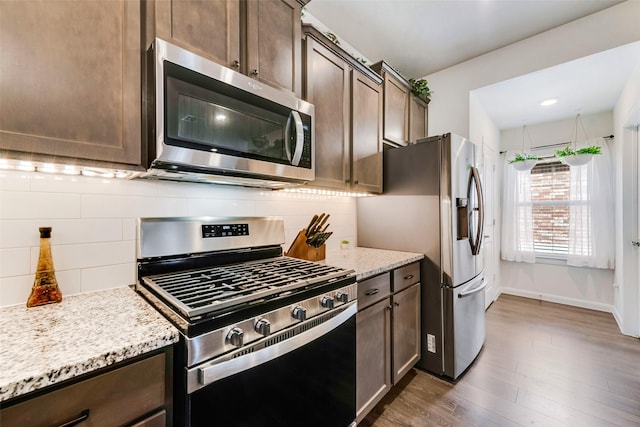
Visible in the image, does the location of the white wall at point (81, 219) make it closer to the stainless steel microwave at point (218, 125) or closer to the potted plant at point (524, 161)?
the stainless steel microwave at point (218, 125)

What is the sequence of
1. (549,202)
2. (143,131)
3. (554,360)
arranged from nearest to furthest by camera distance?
1. (143,131)
2. (554,360)
3. (549,202)

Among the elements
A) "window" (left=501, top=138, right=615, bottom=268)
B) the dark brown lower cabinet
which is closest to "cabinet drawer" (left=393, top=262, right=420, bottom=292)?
the dark brown lower cabinet

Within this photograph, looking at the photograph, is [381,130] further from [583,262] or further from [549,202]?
[583,262]

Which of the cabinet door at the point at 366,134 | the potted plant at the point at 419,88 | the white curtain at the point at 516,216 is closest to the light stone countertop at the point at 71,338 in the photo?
the cabinet door at the point at 366,134

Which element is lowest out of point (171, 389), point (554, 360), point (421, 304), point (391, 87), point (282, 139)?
point (554, 360)

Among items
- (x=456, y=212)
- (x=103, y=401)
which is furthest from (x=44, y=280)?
(x=456, y=212)

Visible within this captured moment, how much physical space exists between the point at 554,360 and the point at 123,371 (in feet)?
10.2

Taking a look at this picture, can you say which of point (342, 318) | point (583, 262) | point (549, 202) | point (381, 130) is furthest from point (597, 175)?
point (342, 318)

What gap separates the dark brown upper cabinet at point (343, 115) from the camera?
1767 mm

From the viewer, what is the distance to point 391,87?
8.22 ft

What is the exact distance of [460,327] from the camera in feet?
6.72

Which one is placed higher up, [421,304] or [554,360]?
[421,304]

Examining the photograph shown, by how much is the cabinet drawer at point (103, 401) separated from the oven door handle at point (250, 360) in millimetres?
96

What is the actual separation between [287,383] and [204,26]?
4.94 ft
